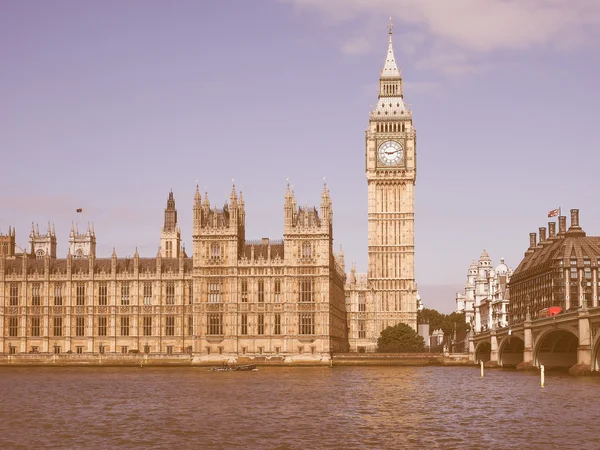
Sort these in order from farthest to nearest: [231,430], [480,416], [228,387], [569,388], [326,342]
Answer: [326,342] < [228,387] < [569,388] < [480,416] < [231,430]

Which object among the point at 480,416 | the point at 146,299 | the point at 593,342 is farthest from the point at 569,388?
the point at 146,299

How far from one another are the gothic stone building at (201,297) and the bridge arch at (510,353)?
82.9 ft

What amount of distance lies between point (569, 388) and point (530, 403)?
13.1 m

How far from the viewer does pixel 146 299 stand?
161 meters

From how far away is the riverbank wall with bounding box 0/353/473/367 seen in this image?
151250mm

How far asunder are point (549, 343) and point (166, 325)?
60.1 metres

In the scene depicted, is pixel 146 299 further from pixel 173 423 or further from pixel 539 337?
pixel 173 423

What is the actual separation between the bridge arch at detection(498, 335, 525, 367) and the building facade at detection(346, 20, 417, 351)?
26477 mm

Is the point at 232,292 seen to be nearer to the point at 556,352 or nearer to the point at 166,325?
the point at 166,325

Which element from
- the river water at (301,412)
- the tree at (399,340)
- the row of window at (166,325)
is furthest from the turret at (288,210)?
the river water at (301,412)

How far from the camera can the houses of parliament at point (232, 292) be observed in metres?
153

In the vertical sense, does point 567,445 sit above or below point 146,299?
below

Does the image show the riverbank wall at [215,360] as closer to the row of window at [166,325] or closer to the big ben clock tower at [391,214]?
the row of window at [166,325]

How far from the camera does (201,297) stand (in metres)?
154
